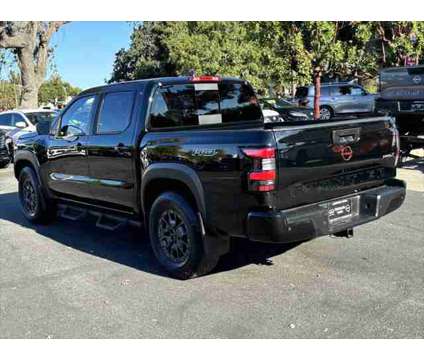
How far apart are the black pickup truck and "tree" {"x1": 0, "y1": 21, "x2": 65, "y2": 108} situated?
2046 centimetres

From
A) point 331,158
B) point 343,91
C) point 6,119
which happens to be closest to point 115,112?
point 331,158

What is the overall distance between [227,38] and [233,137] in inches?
967

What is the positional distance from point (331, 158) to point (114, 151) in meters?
2.30

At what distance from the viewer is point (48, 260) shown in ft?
18.1

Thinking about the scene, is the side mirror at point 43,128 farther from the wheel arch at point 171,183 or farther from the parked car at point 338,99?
the parked car at point 338,99

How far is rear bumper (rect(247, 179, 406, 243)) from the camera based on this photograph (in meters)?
3.94

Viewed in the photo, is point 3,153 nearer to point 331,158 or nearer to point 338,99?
point 331,158

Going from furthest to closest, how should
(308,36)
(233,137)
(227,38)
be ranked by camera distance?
(227,38) < (308,36) < (233,137)

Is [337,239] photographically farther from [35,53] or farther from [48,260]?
[35,53]

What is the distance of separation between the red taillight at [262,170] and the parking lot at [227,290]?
3.19ft

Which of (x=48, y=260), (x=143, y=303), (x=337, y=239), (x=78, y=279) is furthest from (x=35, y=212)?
(x=337, y=239)

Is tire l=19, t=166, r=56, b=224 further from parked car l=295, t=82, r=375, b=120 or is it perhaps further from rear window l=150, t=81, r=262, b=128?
parked car l=295, t=82, r=375, b=120


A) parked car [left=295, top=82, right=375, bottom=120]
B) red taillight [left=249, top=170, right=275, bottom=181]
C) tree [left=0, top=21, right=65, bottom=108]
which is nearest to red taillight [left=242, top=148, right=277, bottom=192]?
red taillight [left=249, top=170, right=275, bottom=181]

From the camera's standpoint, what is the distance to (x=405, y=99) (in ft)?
33.8
